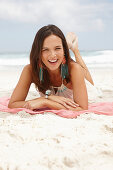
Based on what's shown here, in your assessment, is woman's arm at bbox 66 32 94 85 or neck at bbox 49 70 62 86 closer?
neck at bbox 49 70 62 86

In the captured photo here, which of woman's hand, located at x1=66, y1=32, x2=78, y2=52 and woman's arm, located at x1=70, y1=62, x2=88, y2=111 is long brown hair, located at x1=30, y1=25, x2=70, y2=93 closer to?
woman's arm, located at x1=70, y1=62, x2=88, y2=111

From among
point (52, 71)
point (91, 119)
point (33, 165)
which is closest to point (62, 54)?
point (52, 71)

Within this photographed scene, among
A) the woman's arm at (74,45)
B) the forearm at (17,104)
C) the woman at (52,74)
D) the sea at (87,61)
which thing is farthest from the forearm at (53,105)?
the sea at (87,61)

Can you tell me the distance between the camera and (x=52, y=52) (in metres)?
2.99

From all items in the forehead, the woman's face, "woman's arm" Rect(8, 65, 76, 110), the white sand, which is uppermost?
the forehead

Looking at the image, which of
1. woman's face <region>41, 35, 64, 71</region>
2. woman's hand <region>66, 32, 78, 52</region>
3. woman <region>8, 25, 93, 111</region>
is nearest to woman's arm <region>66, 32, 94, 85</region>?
woman's hand <region>66, 32, 78, 52</region>

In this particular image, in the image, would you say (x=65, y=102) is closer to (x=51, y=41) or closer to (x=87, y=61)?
(x=51, y=41)

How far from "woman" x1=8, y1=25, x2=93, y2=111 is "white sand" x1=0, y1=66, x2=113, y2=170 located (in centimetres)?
41

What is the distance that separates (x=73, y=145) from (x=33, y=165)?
1.29ft

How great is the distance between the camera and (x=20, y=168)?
5.45 feet

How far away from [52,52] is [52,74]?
51 cm

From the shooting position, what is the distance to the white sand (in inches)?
67.3

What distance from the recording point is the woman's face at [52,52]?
9.81 ft

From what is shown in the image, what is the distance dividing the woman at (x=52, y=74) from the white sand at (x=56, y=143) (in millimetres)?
409
